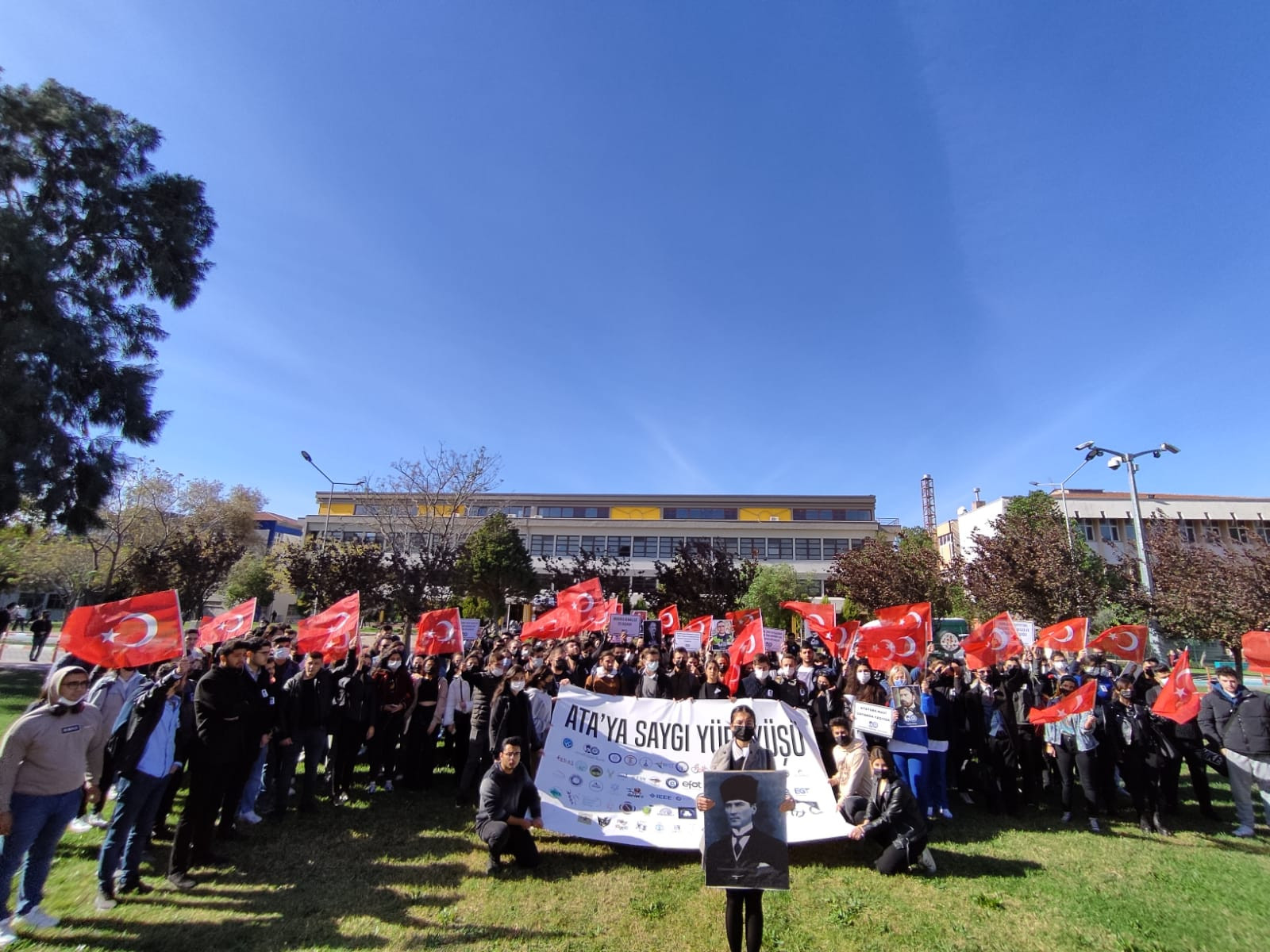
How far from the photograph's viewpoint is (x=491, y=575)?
4241cm

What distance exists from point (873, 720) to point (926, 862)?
64.9 inches

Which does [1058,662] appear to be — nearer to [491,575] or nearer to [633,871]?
[633,871]

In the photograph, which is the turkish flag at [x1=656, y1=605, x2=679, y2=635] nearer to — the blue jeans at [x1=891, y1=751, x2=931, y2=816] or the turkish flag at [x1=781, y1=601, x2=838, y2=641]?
the turkish flag at [x1=781, y1=601, x2=838, y2=641]

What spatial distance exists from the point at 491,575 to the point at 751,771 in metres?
39.3

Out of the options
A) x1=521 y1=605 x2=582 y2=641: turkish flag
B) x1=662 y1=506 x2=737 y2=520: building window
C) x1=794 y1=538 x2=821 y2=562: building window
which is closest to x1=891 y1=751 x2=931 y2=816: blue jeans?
x1=521 y1=605 x2=582 y2=641: turkish flag

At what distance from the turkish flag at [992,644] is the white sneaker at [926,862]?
19.4 ft

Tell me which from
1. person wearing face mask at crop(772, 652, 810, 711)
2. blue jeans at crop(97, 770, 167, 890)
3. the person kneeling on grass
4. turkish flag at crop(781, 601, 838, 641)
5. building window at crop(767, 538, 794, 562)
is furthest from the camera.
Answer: building window at crop(767, 538, 794, 562)

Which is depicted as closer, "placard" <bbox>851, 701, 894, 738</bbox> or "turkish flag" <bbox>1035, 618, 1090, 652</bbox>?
"placard" <bbox>851, 701, 894, 738</bbox>

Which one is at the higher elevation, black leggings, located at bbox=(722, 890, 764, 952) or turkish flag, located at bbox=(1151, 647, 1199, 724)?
turkish flag, located at bbox=(1151, 647, 1199, 724)

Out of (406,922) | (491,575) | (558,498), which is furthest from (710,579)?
(558,498)

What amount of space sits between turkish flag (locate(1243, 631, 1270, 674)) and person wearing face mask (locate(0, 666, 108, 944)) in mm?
13734

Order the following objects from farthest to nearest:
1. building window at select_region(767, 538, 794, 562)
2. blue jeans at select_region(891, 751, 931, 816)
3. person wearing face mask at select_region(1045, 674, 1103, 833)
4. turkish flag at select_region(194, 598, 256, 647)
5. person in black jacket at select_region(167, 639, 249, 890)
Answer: building window at select_region(767, 538, 794, 562) < turkish flag at select_region(194, 598, 256, 647) < person wearing face mask at select_region(1045, 674, 1103, 833) < blue jeans at select_region(891, 751, 931, 816) < person in black jacket at select_region(167, 639, 249, 890)

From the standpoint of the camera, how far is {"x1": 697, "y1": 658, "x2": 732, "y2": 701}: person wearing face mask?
10008 millimetres

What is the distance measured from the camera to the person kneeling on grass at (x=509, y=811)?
22.1 feet
